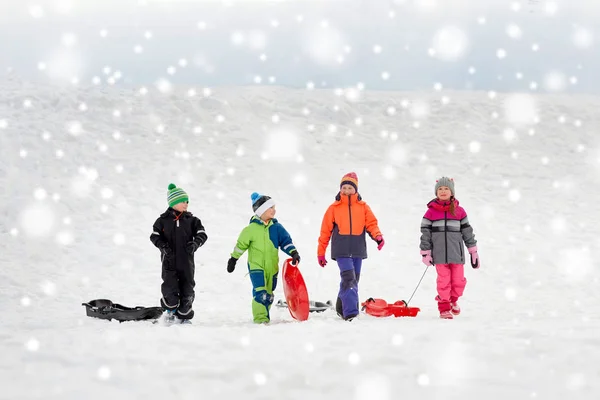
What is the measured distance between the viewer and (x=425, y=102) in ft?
73.0

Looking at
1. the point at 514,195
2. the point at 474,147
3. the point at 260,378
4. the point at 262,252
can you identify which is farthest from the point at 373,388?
the point at 474,147

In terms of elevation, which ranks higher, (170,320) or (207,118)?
(207,118)

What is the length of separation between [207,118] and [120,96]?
9.94 feet

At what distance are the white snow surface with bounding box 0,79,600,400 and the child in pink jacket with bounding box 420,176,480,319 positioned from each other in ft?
2.31

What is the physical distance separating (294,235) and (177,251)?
234 inches

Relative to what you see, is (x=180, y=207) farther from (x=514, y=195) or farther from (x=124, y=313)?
(x=514, y=195)

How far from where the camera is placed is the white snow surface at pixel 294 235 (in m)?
4.59

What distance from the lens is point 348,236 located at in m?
7.71

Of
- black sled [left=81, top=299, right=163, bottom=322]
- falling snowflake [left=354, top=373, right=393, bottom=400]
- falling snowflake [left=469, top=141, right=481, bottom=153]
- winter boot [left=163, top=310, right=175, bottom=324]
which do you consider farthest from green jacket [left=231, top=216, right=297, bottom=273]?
falling snowflake [left=469, top=141, right=481, bottom=153]

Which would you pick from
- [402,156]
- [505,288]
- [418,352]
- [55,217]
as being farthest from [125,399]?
[402,156]

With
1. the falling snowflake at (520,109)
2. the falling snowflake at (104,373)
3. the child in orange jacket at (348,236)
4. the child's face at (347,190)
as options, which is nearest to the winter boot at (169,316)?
the child in orange jacket at (348,236)

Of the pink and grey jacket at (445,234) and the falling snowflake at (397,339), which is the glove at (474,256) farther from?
the falling snowflake at (397,339)

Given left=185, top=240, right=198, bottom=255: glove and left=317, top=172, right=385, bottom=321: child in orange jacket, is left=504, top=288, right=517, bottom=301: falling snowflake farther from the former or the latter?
left=185, top=240, right=198, bottom=255: glove

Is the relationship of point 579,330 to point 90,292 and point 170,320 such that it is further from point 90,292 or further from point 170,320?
point 90,292
